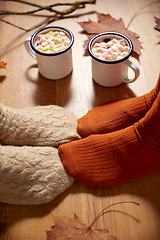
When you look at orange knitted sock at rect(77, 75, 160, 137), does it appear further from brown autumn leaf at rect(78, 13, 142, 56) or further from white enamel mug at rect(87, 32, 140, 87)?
brown autumn leaf at rect(78, 13, 142, 56)

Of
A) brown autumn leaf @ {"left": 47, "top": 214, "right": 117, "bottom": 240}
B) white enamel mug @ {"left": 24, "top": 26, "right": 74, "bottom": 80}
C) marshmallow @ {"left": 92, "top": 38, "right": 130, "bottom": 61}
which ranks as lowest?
brown autumn leaf @ {"left": 47, "top": 214, "right": 117, "bottom": 240}

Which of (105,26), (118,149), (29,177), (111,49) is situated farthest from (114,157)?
(105,26)

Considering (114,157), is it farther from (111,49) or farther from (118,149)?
(111,49)

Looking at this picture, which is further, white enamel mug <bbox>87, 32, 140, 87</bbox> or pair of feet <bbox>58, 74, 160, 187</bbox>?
white enamel mug <bbox>87, 32, 140, 87</bbox>

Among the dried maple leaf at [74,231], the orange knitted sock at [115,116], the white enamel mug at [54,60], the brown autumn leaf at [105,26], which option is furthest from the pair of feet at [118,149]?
the brown autumn leaf at [105,26]

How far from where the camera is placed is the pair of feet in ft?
2.10

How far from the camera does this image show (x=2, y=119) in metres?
0.66

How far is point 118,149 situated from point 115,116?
126 mm

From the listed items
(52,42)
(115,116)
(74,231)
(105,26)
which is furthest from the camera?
(105,26)

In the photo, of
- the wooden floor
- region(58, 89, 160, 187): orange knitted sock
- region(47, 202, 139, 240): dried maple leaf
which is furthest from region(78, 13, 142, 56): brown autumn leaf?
region(47, 202, 139, 240): dried maple leaf

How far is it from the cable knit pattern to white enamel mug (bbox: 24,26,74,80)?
33 centimetres

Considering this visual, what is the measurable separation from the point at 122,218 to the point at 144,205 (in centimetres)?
7

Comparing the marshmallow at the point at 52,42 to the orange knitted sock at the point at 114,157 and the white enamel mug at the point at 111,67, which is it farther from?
the orange knitted sock at the point at 114,157

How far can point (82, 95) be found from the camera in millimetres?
906
